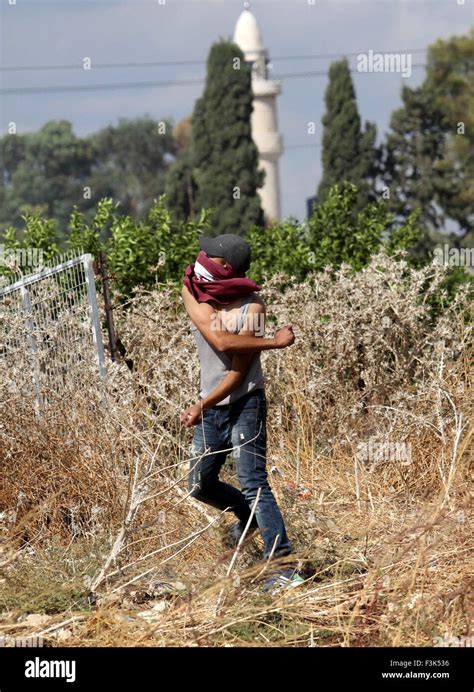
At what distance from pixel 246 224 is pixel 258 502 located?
3164 cm

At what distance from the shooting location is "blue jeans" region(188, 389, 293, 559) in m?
5.53

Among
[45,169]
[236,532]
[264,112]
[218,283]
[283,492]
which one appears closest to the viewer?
[218,283]

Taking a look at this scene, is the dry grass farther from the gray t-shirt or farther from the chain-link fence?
the gray t-shirt

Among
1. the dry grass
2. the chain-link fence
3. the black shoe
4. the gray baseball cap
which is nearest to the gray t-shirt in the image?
the gray baseball cap

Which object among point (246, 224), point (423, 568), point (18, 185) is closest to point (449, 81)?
point (246, 224)

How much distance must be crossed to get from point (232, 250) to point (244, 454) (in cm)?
91

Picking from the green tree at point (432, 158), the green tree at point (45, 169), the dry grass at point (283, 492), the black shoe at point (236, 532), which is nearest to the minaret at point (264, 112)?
the green tree at point (45, 169)

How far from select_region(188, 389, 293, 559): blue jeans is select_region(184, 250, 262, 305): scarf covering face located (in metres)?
0.45

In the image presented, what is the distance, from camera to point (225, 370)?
5594 mm

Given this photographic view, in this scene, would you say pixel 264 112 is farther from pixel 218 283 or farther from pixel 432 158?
pixel 218 283

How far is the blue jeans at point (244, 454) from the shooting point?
18.1 ft

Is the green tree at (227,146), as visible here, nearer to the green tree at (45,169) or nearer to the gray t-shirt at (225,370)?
the gray t-shirt at (225,370)

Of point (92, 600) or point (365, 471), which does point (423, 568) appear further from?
point (365, 471)

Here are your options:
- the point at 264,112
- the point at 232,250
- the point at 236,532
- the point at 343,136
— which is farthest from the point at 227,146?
the point at 232,250
